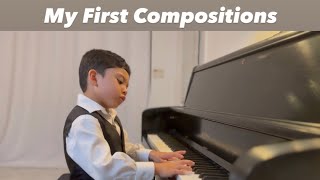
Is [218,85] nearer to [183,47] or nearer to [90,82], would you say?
[90,82]

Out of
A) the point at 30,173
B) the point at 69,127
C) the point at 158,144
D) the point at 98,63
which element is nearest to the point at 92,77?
the point at 98,63

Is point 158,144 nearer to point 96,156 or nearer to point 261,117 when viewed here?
point 96,156

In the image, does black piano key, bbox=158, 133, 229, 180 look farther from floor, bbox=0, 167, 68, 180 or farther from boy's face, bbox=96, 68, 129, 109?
floor, bbox=0, 167, 68, 180

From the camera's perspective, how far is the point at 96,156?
3.50 ft

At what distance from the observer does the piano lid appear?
0.80m

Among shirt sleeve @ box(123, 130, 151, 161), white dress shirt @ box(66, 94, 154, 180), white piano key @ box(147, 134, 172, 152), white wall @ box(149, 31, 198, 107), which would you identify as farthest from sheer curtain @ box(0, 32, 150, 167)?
white dress shirt @ box(66, 94, 154, 180)

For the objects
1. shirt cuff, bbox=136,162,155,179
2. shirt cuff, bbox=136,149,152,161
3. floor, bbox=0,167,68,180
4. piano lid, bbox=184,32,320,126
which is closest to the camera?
piano lid, bbox=184,32,320,126

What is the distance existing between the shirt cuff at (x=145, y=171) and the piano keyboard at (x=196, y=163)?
0.13 metres

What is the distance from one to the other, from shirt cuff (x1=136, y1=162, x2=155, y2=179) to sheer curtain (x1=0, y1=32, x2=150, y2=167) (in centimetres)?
220

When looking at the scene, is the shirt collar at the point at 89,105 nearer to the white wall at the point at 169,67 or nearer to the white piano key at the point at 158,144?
the white piano key at the point at 158,144

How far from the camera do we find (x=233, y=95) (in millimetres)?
1224

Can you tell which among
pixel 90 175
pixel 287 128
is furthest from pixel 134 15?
pixel 287 128

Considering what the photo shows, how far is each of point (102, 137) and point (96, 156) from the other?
0.23ft

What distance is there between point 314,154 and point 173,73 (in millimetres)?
2767
